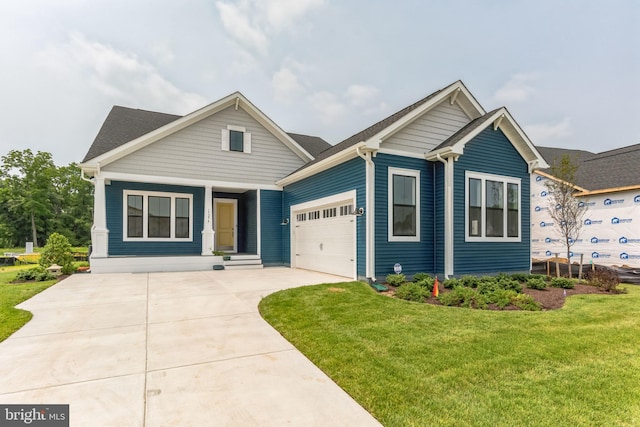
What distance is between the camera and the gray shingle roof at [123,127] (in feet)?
37.4

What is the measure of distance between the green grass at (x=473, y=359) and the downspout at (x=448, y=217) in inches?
119

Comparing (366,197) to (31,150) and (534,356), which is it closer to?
(534,356)

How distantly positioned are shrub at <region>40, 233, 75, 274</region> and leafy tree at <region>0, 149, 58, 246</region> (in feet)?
91.5

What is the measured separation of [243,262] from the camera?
12.3 metres

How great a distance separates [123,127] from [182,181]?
3833 millimetres

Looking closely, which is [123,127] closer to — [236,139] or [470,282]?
[236,139]

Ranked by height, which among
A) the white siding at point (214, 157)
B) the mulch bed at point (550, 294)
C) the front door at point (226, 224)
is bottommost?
the mulch bed at point (550, 294)

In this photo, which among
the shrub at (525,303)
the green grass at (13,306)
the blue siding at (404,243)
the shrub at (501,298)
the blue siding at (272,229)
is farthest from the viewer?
the blue siding at (272,229)

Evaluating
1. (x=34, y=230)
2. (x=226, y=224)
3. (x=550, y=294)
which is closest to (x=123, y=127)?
(x=226, y=224)

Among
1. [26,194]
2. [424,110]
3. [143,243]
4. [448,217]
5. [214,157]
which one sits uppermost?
[424,110]

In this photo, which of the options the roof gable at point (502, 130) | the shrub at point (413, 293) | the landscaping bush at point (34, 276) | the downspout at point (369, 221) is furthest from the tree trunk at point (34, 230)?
the shrub at point (413, 293)

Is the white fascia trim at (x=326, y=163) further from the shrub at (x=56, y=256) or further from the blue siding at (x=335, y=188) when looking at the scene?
the shrub at (x=56, y=256)

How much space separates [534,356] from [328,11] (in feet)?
41.9

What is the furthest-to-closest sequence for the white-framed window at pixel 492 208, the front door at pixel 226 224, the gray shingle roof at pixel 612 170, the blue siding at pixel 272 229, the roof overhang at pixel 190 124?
the front door at pixel 226 224
the gray shingle roof at pixel 612 170
the blue siding at pixel 272 229
the roof overhang at pixel 190 124
the white-framed window at pixel 492 208
